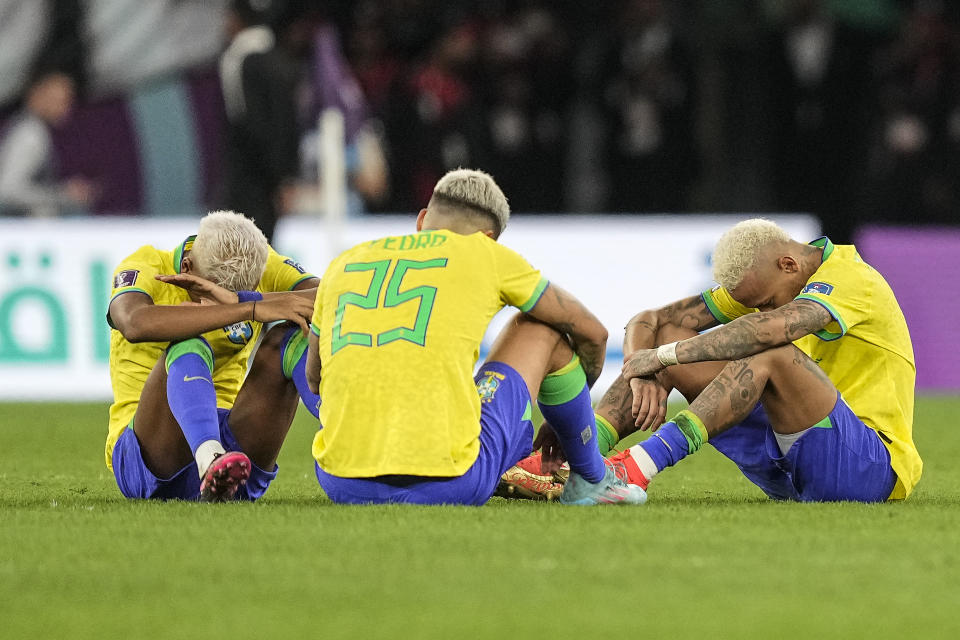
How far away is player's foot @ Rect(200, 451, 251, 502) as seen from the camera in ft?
14.8

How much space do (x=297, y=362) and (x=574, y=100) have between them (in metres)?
9.54

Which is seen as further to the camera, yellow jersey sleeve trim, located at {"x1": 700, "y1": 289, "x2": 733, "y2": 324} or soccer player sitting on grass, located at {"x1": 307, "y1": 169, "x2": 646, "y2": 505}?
yellow jersey sleeve trim, located at {"x1": 700, "y1": 289, "x2": 733, "y2": 324}

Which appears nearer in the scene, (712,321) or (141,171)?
(712,321)

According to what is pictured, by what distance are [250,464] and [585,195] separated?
9724 mm

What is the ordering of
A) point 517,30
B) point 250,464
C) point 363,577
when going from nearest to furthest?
point 363,577 → point 250,464 → point 517,30

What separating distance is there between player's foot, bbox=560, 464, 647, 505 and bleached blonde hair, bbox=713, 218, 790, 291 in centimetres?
78

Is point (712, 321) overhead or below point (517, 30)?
below

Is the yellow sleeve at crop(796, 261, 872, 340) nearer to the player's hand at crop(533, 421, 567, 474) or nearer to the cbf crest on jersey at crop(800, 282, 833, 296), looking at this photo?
the cbf crest on jersey at crop(800, 282, 833, 296)

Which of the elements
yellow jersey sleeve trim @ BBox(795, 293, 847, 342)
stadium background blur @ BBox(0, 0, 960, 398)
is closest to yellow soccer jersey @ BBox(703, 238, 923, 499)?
yellow jersey sleeve trim @ BBox(795, 293, 847, 342)

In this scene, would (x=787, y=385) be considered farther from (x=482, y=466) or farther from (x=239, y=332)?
(x=239, y=332)

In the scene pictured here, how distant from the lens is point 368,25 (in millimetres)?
14180

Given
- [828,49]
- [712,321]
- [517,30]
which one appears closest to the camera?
[712,321]

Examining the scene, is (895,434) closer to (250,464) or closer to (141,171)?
(250,464)

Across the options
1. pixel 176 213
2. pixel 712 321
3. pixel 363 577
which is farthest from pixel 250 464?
pixel 176 213
